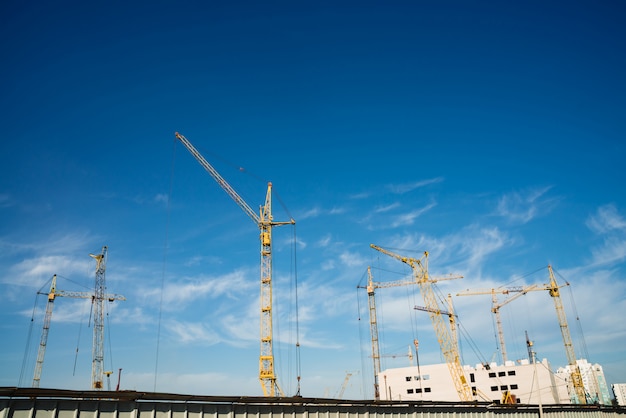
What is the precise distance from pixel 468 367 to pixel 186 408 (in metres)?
120

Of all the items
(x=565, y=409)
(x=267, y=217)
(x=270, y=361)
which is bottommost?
(x=565, y=409)

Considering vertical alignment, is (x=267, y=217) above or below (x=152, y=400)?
above

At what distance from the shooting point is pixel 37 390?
16172mm

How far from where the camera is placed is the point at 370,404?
2686 centimetres

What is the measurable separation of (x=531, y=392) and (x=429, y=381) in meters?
25.0

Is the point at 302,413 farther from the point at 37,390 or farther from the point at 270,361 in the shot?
the point at 270,361

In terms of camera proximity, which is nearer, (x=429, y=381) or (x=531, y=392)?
(x=531, y=392)

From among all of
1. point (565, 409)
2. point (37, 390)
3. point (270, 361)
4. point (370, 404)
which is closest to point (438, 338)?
point (270, 361)

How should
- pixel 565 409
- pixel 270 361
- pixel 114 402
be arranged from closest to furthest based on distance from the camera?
pixel 114 402
pixel 565 409
pixel 270 361

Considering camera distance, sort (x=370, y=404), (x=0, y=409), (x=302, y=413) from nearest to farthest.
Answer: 1. (x=0, y=409)
2. (x=302, y=413)
3. (x=370, y=404)

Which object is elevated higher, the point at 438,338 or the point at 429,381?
the point at 438,338

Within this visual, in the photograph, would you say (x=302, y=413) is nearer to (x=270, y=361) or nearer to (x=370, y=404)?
(x=370, y=404)

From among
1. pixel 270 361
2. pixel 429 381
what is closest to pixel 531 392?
pixel 429 381

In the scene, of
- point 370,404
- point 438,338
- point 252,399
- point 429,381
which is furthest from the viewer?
point 429,381
